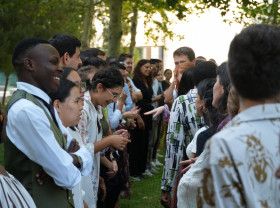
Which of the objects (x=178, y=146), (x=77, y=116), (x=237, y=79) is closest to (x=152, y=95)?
(x=178, y=146)

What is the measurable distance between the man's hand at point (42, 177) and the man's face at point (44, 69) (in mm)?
494

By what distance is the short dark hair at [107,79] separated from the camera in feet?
18.1

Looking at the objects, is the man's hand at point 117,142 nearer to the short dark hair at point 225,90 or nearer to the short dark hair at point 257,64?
the short dark hair at point 225,90

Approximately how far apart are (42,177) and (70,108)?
0.93 metres

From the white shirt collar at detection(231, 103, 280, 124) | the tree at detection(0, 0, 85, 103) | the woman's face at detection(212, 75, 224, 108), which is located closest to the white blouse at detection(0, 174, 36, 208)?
the white shirt collar at detection(231, 103, 280, 124)

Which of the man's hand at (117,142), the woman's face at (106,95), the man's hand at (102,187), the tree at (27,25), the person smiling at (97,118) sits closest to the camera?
the person smiling at (97,118)

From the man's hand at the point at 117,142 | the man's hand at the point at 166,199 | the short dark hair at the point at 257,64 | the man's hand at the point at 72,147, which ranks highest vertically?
the short dark hair at the point at 257,64

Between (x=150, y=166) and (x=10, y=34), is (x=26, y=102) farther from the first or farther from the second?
(x=10, y=34)

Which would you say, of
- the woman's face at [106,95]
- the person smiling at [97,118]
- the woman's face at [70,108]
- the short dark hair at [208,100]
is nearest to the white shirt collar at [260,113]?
the short dark hair at [208,100]

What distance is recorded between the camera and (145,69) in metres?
10.6

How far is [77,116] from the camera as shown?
4082 millimetres

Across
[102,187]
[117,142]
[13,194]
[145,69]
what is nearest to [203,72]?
[117,142]

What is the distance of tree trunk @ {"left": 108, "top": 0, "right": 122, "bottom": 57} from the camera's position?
16109 mm

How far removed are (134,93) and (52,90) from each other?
267 inches
